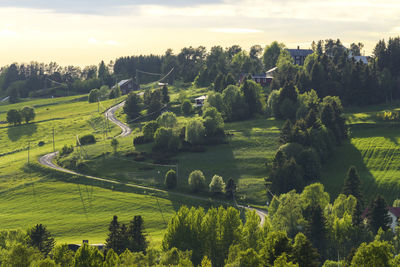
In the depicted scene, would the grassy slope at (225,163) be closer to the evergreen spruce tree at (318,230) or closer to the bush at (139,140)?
the bush at (139,140)

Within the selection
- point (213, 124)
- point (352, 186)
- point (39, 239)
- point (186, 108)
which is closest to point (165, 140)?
point (213, 124)

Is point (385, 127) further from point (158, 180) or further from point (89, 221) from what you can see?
point (89, 221)

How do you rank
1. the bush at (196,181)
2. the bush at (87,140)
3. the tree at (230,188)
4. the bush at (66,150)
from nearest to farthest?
the tree at (230,188)
the bush at (196,181)
the bush at (66,150)
the bush at (87,140)

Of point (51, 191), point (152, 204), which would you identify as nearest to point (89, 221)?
point (152, 204)

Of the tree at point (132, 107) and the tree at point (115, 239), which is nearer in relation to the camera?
the tree at point (115, 239)

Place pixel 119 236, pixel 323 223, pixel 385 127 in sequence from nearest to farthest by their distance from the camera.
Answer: pixel 119 236 → pixel 323 223 → pixel 385 127

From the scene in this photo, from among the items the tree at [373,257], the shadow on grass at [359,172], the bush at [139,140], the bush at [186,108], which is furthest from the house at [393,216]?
the bush at [186,108]

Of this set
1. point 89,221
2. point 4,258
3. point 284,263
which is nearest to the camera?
point 284,263
